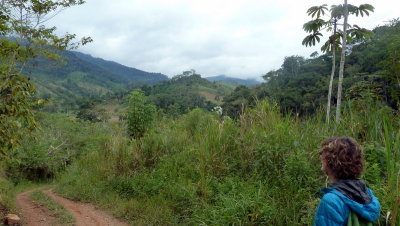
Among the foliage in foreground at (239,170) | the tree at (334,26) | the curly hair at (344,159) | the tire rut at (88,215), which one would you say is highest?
the tree at (334,26)

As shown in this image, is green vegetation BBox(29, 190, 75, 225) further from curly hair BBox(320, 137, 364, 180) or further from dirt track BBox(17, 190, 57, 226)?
curly hair BBox(320, 137, 364, 180)

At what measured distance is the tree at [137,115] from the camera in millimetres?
8992

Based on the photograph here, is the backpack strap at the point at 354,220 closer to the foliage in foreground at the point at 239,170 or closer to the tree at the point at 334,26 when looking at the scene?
the foliage in foreground at the point at 239,170

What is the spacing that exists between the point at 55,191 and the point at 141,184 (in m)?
4.19

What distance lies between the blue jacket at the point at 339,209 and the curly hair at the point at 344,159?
12 centimetres

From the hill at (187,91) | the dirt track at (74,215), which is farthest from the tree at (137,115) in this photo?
the hill at (187,91)

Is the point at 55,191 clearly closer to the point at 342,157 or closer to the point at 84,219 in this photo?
the point at 84,219

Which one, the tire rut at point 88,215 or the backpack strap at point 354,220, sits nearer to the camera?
the backpack strap at point 354,220

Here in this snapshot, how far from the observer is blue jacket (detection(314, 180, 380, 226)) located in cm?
173

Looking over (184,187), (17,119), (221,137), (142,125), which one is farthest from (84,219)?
(142,125)

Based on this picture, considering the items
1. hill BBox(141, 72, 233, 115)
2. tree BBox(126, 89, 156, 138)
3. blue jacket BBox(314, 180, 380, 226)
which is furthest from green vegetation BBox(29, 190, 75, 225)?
hill BBox(141, 72, 233, 115)

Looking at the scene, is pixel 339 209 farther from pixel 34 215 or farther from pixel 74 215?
pixel 34 215

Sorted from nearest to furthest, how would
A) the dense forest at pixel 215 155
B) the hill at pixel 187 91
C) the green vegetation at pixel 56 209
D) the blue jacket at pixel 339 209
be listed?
1. the blue jacket at pixel 339 209
2. the dense forest at pixel 215 155
3. the green vegetation at pixel 56 209
4. the hill at pixel 187 91

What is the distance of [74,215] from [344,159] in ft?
18.7
